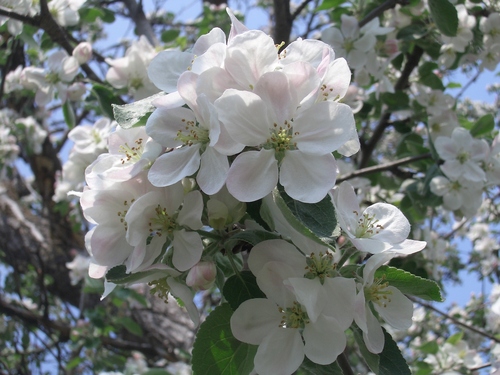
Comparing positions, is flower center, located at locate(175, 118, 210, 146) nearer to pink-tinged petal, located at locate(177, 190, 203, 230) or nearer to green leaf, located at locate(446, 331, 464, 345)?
pink-tinged petal, located at locate(177, 190, 203, 230)

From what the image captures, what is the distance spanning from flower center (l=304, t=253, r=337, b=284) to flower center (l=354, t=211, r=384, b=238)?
0.10m

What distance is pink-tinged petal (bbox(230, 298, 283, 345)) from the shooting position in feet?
2.78

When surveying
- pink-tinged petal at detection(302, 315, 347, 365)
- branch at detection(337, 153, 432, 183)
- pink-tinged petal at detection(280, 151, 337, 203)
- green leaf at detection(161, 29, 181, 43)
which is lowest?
branch at detection(337, 153, 432, 183)

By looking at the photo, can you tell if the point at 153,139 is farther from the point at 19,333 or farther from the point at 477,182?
the point at 19,333

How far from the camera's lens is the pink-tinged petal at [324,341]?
794mm

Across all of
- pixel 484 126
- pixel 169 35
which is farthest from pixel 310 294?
pixel 169 35

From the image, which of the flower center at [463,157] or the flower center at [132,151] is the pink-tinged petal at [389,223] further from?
the flower center at [463,157]

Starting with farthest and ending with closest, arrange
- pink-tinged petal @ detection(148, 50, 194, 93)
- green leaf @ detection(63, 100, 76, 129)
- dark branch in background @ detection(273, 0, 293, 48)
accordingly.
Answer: dark branch in background @ detection(273, 0, 293, 48), green leaf @ detection(63, 100, 76, 129), pink-tinged petal @ detection(148, 50, 194, 93)

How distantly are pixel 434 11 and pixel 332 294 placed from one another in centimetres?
122

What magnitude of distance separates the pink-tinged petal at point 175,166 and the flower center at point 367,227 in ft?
1.03

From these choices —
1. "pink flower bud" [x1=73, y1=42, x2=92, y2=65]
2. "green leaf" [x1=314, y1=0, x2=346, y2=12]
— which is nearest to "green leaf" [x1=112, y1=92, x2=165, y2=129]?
"pink flower bud" [x1=73, y1=42, x2=92, y2=65]

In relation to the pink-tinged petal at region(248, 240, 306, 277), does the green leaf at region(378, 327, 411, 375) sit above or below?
below

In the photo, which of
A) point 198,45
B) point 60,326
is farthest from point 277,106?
point 60,326

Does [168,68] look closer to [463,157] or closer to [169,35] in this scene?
[463,157]
